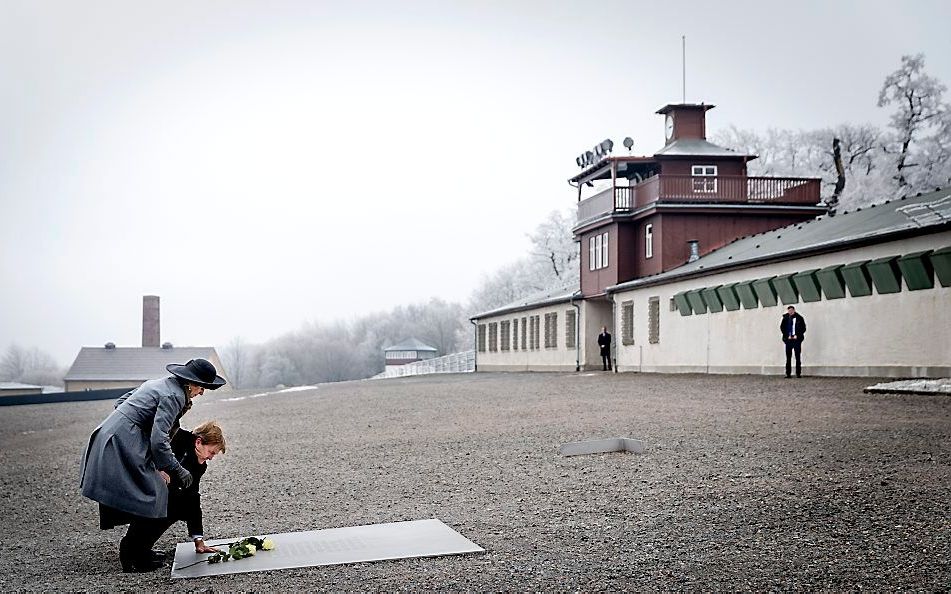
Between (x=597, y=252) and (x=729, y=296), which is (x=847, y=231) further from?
(x=597, y=252)

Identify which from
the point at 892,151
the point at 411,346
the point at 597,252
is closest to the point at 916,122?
the point at 892,151

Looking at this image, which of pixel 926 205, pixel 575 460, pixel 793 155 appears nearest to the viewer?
pixel 575 460

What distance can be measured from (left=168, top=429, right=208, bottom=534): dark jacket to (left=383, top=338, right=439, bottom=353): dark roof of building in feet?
462

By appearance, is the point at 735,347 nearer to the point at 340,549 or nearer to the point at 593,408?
the point at 593,408

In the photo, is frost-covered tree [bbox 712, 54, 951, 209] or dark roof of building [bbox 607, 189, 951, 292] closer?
dark roof of building [bbox 607, 189, 951, 292]

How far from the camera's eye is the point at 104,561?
7.66 m

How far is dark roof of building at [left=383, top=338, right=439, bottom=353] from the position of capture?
487 feet

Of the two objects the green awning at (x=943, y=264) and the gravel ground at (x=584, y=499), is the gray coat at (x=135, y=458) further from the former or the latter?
the green awning at (x=943, y=264)

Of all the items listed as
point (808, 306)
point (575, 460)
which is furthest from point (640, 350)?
point (575, 460)

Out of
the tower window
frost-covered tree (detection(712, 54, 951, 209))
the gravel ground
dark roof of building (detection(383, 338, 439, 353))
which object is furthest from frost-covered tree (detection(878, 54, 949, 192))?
dark roof of building (detection(383, 338, 439, 353))

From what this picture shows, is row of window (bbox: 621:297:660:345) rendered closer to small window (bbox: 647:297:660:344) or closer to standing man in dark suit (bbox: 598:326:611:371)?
small window (bbox: 647:297:660:344)

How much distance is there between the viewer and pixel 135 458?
7.14 metres

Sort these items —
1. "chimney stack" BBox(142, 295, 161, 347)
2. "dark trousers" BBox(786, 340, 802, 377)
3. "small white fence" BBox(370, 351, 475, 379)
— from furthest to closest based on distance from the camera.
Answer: "chimney stack" BBox(142, 295, 161, 347) < "small white fence" BBox(370, 351, 475, 379) < "dark trousers" BBox(786, 340, 802, 377)

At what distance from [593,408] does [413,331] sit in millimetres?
142579
